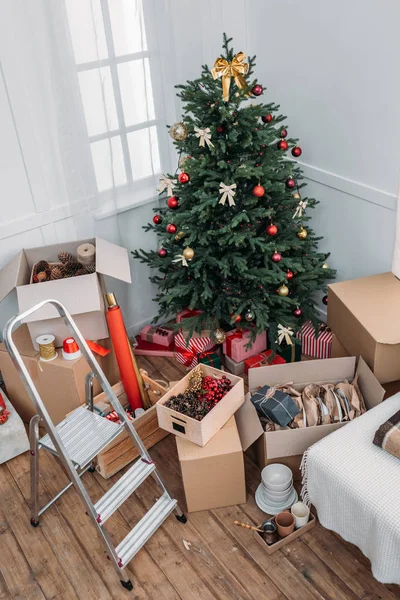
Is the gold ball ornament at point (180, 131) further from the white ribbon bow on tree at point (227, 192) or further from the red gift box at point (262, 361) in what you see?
the red gift box at point (262, 361)

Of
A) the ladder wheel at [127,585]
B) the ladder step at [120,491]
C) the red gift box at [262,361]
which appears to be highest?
the ladder step at [120,491]

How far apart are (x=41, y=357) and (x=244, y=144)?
139 centimetres

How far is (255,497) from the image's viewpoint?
8.23 feet

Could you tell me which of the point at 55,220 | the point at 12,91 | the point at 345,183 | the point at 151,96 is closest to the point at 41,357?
the point at 55,220

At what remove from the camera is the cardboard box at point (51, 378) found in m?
2.72

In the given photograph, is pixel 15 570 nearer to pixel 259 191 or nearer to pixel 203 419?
pixel 203 419

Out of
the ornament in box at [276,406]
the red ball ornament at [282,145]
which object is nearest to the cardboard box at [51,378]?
the ornament in box at [276,406]

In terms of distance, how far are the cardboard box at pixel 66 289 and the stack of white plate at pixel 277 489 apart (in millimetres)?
1053

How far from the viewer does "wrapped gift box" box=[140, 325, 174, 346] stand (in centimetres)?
351

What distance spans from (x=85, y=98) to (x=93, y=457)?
1.79 m

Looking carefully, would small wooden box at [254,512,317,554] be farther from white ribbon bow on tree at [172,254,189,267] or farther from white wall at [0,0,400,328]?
white wall at [0,0,400,328]

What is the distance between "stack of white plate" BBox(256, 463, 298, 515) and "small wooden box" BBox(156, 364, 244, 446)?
29 centimetres

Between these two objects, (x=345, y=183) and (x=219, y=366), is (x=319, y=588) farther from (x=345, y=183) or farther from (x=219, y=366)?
(x=345, y=183)

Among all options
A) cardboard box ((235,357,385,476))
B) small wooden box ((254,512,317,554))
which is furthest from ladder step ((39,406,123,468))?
small wooden box ((254,512,317,554))
